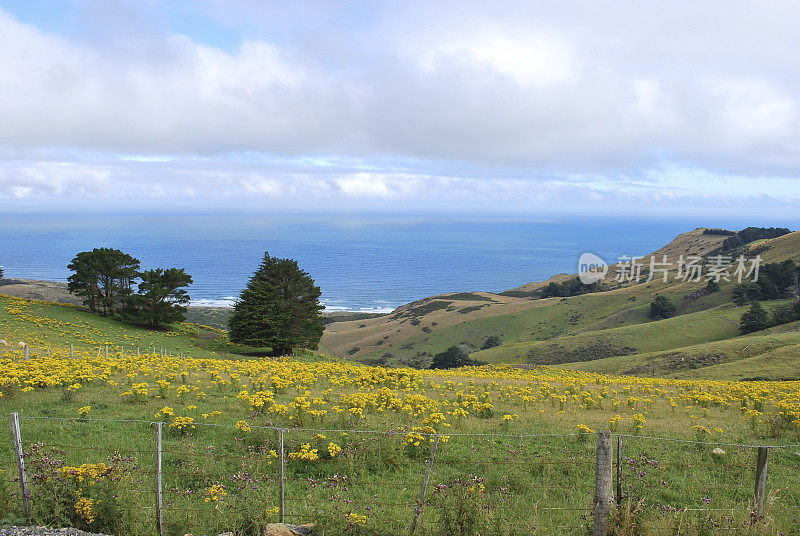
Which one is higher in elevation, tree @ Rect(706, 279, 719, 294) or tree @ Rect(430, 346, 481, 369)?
tree @ Rect(706, 279, 719, 294)

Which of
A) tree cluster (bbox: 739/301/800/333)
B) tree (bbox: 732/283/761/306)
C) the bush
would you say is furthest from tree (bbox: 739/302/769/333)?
the bush

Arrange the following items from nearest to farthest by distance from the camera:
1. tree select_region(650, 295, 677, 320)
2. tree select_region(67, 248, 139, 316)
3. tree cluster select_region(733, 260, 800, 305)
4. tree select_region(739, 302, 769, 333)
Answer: tree select_region(67, 248, 139, 316), tree select_region(739, 302, 769, 333), tree cluster select_region(733, 260, 800, 305), tree select_region(650, 295, 677, 320)

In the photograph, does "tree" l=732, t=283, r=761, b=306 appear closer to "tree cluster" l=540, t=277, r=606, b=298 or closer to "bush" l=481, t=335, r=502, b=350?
"bush" l=481, t=335, r=502, b=350

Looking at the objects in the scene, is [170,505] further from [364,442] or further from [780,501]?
[780,501]

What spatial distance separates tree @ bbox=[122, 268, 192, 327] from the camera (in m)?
38.6

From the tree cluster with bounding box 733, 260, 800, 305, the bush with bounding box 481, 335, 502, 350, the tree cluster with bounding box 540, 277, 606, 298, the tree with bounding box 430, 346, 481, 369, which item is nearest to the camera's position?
the tree with bounding box 430, 346, 481, 369

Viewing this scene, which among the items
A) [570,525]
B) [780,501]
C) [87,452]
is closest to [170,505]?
[87,452]

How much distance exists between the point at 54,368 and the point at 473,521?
1617 cm

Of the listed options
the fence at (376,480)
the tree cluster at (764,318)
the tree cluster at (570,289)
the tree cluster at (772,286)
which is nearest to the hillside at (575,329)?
the tree cluster at (764,318)

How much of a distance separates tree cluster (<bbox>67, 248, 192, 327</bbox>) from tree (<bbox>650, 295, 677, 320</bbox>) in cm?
6692

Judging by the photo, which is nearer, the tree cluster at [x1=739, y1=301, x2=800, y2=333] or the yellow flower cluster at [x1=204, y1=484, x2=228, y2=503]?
the yellow flower cluster at [x1=204, y1=484, x2=228, y2=503]

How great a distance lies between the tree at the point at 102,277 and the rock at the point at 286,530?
37690 millimetres

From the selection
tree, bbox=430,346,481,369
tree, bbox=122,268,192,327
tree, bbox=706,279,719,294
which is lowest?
tree, bbox=430,346,481,369

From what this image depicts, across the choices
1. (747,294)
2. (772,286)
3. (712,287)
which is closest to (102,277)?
(747,294)
